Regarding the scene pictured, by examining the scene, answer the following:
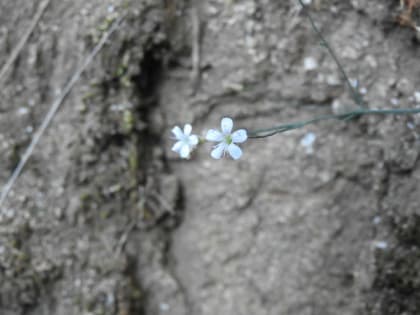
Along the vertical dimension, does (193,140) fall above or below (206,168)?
above

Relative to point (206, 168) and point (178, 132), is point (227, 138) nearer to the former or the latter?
point (178, 132)

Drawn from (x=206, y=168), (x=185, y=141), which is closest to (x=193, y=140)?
(x=185, y=141)

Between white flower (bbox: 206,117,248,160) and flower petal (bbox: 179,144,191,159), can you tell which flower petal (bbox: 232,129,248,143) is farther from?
flower petal (bbox: 179,144,191,159)

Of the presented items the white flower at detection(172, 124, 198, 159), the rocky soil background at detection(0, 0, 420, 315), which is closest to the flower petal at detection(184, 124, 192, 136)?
the white flower at detection(172, 124, 198, 159)

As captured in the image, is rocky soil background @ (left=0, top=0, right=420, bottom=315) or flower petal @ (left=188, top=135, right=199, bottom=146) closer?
flower petal @ (left=188, top=135, right=199, bottom=146)

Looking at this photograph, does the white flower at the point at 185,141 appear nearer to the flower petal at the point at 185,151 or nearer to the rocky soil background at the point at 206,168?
the flower petal at the point at 185,151

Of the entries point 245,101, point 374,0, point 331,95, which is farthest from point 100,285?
point 374,0

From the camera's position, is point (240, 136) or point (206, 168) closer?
point (240, 136)

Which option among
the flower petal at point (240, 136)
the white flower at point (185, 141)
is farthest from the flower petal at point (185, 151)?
the flower petal at point (240, 136)
